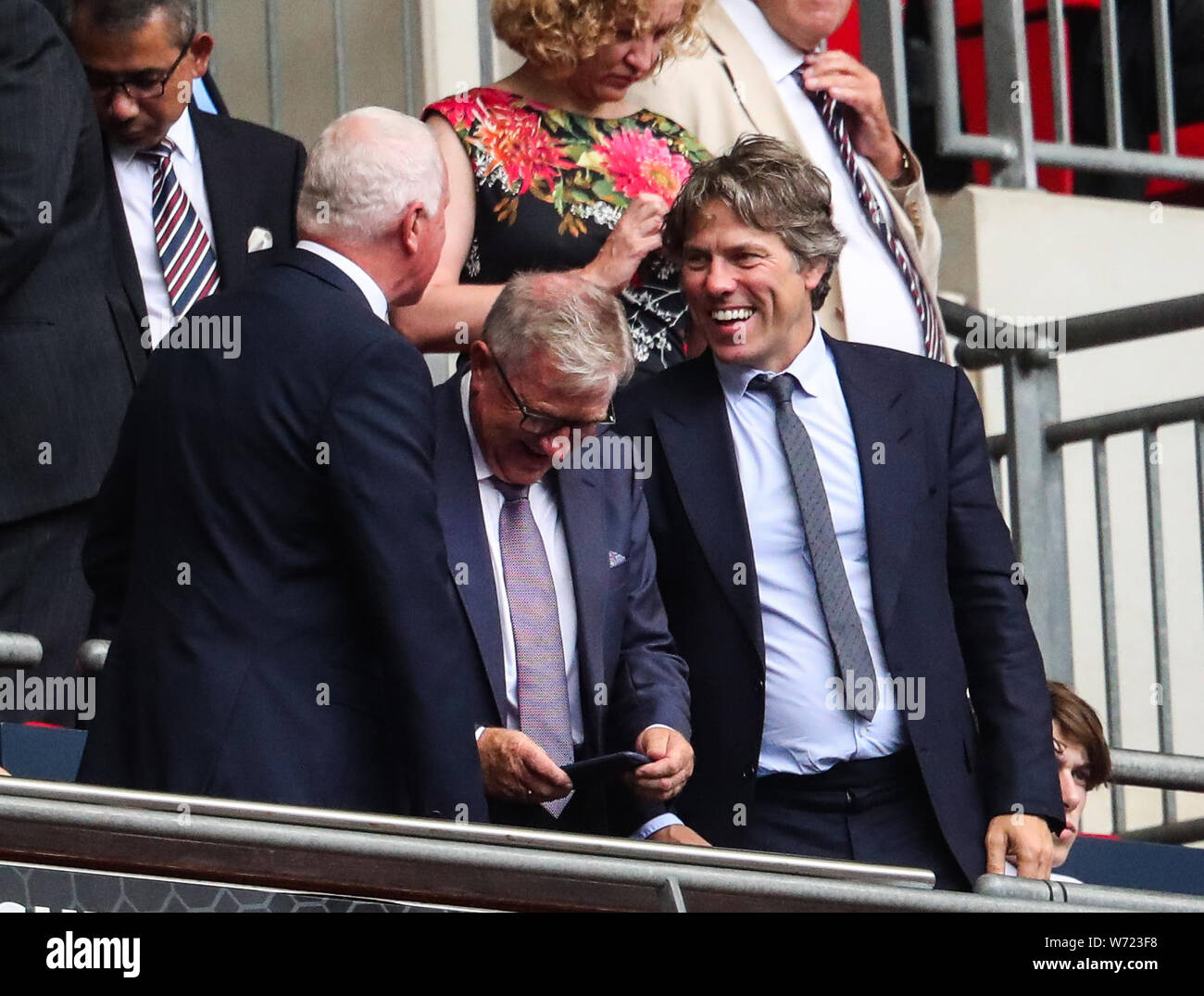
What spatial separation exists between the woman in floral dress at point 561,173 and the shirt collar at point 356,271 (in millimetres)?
612

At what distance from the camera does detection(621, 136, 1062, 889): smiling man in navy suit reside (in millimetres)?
3803

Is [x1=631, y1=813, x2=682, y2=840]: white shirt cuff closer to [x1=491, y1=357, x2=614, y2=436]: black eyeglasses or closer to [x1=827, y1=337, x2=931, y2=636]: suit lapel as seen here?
[x1=827, y1=337, x2=931, y2=636]: suit lapel

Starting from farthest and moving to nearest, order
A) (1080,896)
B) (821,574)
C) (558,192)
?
(558,192)
(821,574)
(1080,896)

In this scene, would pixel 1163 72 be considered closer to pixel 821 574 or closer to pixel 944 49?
pixel 944 49

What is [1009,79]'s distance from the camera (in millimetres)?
6953

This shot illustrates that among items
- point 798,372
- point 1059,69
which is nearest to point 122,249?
point 798,372

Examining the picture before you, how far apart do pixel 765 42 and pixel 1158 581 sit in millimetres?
1491

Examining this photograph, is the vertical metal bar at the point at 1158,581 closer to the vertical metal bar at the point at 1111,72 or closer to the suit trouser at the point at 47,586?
the vertical metal bar at the point at 1111,72

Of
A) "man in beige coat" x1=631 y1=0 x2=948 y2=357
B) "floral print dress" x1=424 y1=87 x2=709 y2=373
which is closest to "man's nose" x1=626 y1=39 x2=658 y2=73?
"floral print dress" x1=424 y1=87 x2=709 y2=373

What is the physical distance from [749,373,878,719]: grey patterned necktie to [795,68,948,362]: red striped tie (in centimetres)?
85

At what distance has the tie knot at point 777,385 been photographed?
402 centimetres

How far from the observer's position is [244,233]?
457 cm

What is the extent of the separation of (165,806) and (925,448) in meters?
1.84

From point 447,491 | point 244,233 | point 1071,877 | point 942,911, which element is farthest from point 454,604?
point 1071,877
